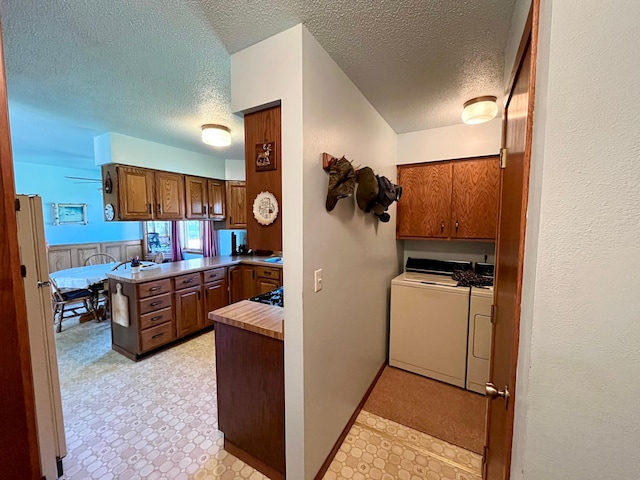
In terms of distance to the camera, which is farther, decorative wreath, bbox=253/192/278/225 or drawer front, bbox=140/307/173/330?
drawer front, bbox=140/307/173/330

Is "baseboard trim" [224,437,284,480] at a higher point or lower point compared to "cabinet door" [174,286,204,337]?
lower

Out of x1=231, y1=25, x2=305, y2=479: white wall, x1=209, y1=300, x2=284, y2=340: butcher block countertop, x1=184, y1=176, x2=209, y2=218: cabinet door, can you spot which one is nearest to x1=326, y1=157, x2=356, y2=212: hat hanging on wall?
x1=231, y1=25, x2=305, y2=479: white wall

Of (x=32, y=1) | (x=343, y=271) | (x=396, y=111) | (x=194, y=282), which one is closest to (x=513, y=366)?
(x=343, y=271)

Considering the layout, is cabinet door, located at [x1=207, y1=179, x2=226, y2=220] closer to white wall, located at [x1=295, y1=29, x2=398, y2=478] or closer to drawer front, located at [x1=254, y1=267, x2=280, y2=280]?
drawer front, located at [x1=254, y1=267, x2=280, y2=280]

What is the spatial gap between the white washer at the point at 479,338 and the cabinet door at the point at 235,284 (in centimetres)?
304

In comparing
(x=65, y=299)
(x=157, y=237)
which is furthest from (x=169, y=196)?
(x=157, y=237)

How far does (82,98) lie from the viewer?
2010 millimetres

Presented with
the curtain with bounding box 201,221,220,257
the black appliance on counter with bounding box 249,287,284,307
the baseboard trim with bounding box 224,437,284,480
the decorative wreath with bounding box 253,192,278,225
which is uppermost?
the decorative wreath with bounding box 253,192,278,225

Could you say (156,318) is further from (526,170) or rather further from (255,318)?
(526,170)

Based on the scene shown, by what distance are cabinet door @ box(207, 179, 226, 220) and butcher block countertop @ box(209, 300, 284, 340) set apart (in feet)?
8.34

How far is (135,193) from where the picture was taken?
297 centimetres

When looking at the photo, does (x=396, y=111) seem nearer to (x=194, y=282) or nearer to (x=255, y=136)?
Answer: (x=255, y=136)

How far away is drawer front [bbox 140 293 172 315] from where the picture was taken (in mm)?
2736

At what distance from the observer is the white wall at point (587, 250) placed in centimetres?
49
